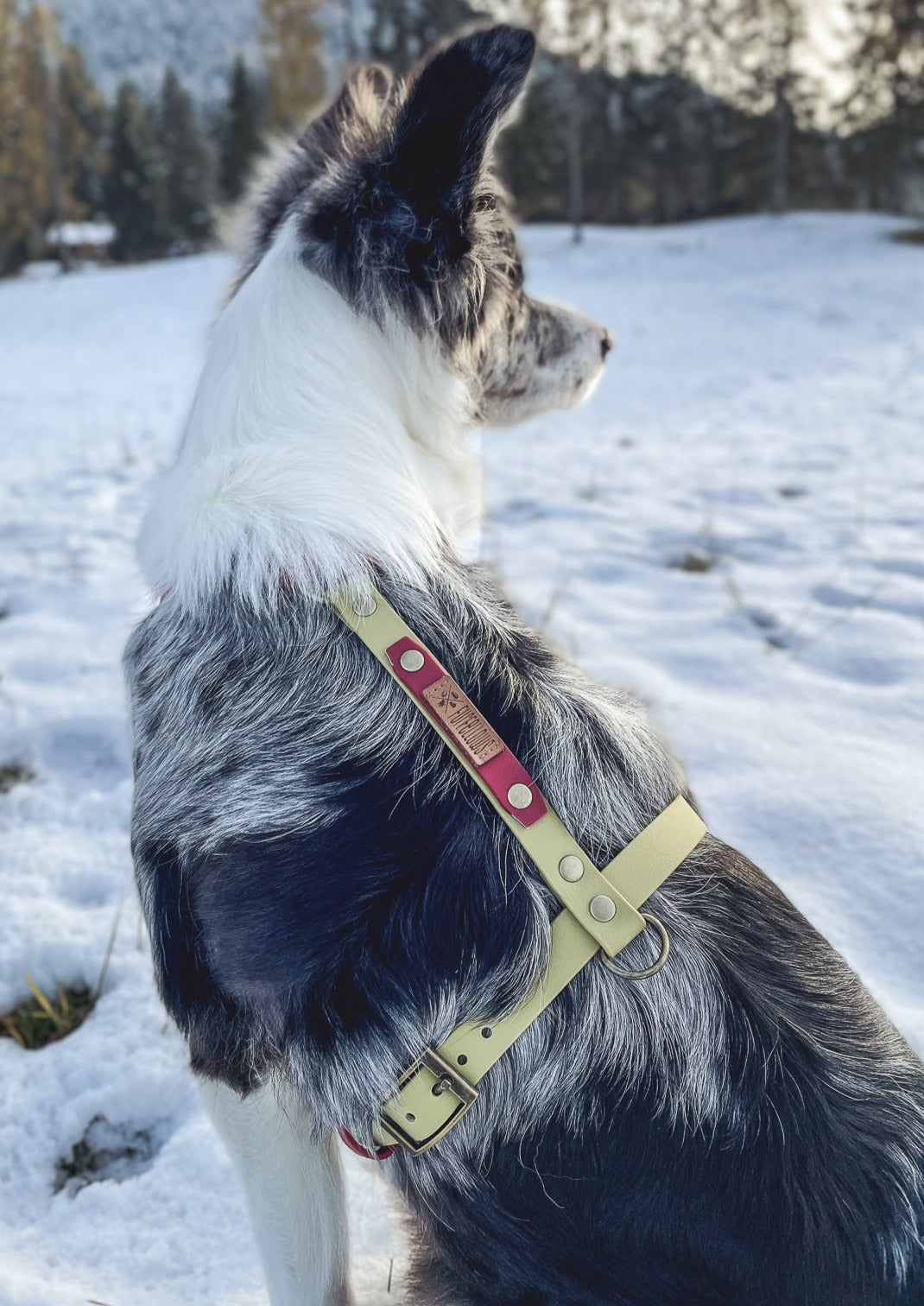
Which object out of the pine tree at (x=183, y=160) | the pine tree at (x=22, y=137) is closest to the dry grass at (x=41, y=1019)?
the pine tree at (x=22, y=137)

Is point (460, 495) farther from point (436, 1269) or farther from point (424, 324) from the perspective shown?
point (436, 1269)

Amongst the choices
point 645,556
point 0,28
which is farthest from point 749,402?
point 0,28

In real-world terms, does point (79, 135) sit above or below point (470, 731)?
above

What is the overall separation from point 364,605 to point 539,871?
0.47 meters

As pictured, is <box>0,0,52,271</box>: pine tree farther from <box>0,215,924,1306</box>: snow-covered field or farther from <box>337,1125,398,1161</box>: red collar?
<box>337,1125,398,1161</box>: red collar

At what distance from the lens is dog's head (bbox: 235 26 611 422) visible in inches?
58.4

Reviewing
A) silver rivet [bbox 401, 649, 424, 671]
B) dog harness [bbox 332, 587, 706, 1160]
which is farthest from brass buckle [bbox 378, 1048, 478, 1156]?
silver rivet [bbox 401, 649, 424, 671]

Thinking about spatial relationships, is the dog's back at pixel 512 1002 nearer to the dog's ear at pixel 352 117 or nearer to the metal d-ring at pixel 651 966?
the metal d-ring at pixel 651 966

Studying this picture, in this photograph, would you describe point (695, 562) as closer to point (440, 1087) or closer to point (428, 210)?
point (428, 210)

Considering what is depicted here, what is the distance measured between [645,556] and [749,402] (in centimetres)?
466

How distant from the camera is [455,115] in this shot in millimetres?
1471

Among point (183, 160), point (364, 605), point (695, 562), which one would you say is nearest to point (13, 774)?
point (364, 605)

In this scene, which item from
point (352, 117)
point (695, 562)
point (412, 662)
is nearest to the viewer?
point (412, 662)

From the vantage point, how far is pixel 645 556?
4.52 m
